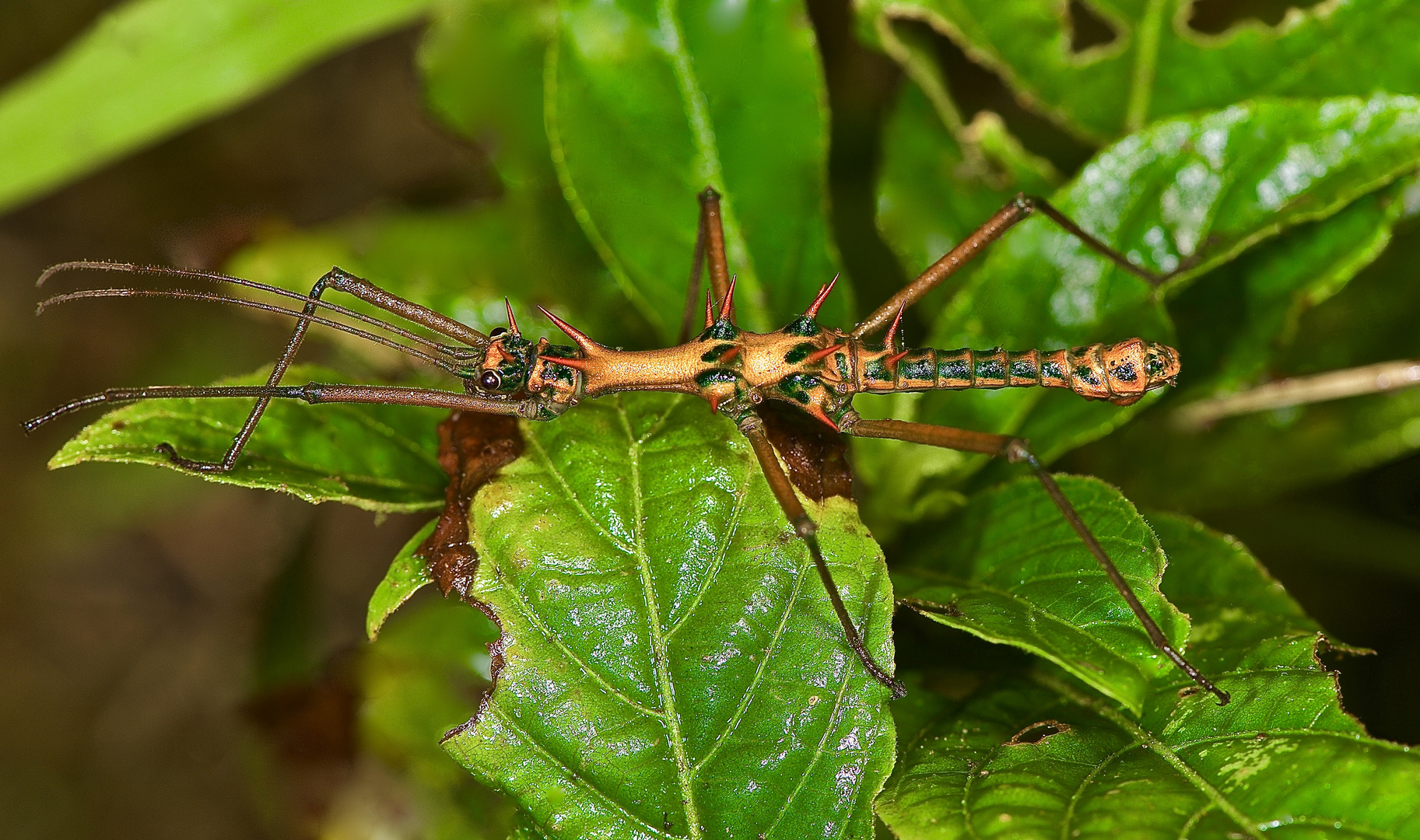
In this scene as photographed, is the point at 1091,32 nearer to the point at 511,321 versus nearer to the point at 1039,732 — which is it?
the point at 511,321

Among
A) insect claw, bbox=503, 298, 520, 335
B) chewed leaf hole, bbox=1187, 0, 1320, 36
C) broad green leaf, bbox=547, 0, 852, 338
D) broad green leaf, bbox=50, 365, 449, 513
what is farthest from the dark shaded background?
chewed leaf hole, bbox=1187, 0, 1320, 36

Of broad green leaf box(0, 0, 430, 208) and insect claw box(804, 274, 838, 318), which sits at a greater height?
broad green leaf box(0, 0, 430, 208)

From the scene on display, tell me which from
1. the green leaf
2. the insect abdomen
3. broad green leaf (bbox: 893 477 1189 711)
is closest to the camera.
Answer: broad green leaf (bbox: 893 477 1189 711)

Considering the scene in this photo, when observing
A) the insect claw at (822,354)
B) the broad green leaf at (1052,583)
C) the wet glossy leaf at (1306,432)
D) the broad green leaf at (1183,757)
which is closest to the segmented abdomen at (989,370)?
the insect claw at (822,354)

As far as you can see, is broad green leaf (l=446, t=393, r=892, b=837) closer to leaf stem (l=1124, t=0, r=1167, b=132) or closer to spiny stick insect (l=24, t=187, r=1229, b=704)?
spiny stick insect (l=24, t=187, r=1229, b=704)

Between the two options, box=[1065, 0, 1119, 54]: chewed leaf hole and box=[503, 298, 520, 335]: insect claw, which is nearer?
box=[503, 298, 520, 335]: insect claw

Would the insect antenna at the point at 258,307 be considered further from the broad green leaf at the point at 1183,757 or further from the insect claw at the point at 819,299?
the broad green leaf at the point at 1183,757

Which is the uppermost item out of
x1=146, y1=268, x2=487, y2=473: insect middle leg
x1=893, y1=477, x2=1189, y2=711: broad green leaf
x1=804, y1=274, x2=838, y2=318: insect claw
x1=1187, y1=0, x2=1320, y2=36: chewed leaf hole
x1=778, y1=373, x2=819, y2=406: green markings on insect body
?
x1=1187, y1=0, x2=1320, y2=36: chewed leaf hole

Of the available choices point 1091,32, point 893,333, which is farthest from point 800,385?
point 1091,32

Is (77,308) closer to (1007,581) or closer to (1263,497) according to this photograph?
(1007,581)
